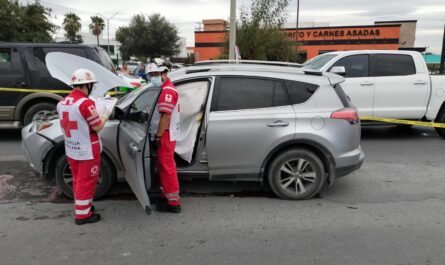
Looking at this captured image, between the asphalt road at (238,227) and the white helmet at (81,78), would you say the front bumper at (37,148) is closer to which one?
the asphalt road at (238,227)

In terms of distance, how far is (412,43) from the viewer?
41156 mm

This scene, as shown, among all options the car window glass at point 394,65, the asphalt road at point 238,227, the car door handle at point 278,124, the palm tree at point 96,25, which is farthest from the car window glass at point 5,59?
the palm tree at point 96,25

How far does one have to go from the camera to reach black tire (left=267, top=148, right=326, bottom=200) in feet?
16.1

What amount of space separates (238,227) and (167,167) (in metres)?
1.03

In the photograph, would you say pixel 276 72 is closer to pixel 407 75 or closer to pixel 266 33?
pixel 407 75

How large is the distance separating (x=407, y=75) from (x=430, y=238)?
5218 mm

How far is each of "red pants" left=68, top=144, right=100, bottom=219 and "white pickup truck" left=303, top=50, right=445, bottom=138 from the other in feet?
17.9

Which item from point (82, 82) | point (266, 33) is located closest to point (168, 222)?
point (82, 82)

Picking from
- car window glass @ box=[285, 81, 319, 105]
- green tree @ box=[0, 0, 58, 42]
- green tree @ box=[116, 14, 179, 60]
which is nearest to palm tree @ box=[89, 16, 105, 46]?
green tree @ box=[116, 14, 179, 60]

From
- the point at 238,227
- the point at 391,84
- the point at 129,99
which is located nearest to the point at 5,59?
the point at 129,99

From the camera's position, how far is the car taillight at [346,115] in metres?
4.89

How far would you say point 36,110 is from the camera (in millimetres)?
8102

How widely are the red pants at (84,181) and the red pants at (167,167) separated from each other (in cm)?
69

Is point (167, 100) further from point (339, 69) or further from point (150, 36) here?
point (150, 36)
